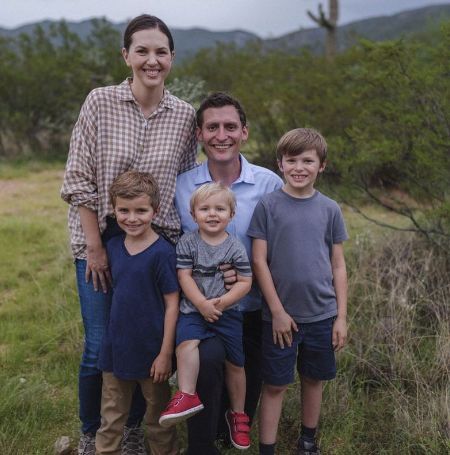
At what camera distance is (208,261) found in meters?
2.31

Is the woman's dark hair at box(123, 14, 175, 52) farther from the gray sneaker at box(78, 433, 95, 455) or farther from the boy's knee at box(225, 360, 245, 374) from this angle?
the gray sneaker at box(78, 433, 95, 455)

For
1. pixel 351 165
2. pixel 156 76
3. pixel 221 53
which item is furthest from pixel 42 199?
pixel 221 53

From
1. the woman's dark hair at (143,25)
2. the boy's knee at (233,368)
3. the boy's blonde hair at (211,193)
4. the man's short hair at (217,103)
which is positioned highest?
the woman's dark hair at (143,25)

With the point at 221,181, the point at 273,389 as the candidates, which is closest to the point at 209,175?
the point at 221,181

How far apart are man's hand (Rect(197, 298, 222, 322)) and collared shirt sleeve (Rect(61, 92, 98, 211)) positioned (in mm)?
614

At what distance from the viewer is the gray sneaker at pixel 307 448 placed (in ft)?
8.70

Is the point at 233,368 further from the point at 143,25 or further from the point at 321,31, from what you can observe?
the point at 321,31

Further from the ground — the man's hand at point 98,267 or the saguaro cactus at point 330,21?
the saguaro cactus at point 330,21

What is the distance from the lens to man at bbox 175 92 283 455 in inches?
91.6

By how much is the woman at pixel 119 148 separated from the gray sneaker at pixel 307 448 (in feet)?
2.31

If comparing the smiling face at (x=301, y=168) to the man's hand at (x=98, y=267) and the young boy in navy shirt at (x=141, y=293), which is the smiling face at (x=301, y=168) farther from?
the man's hand at (x=98, y=267)

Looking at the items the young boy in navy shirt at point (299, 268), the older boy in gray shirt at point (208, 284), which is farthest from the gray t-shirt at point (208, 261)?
the young boy in navy shirt at point (299, 268)

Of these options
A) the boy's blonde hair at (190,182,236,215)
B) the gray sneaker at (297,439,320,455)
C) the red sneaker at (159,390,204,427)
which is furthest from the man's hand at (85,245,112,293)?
the gray sneaker at (297,439,320,455)

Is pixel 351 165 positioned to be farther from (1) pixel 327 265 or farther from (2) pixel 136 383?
(2) pixel 136 383
